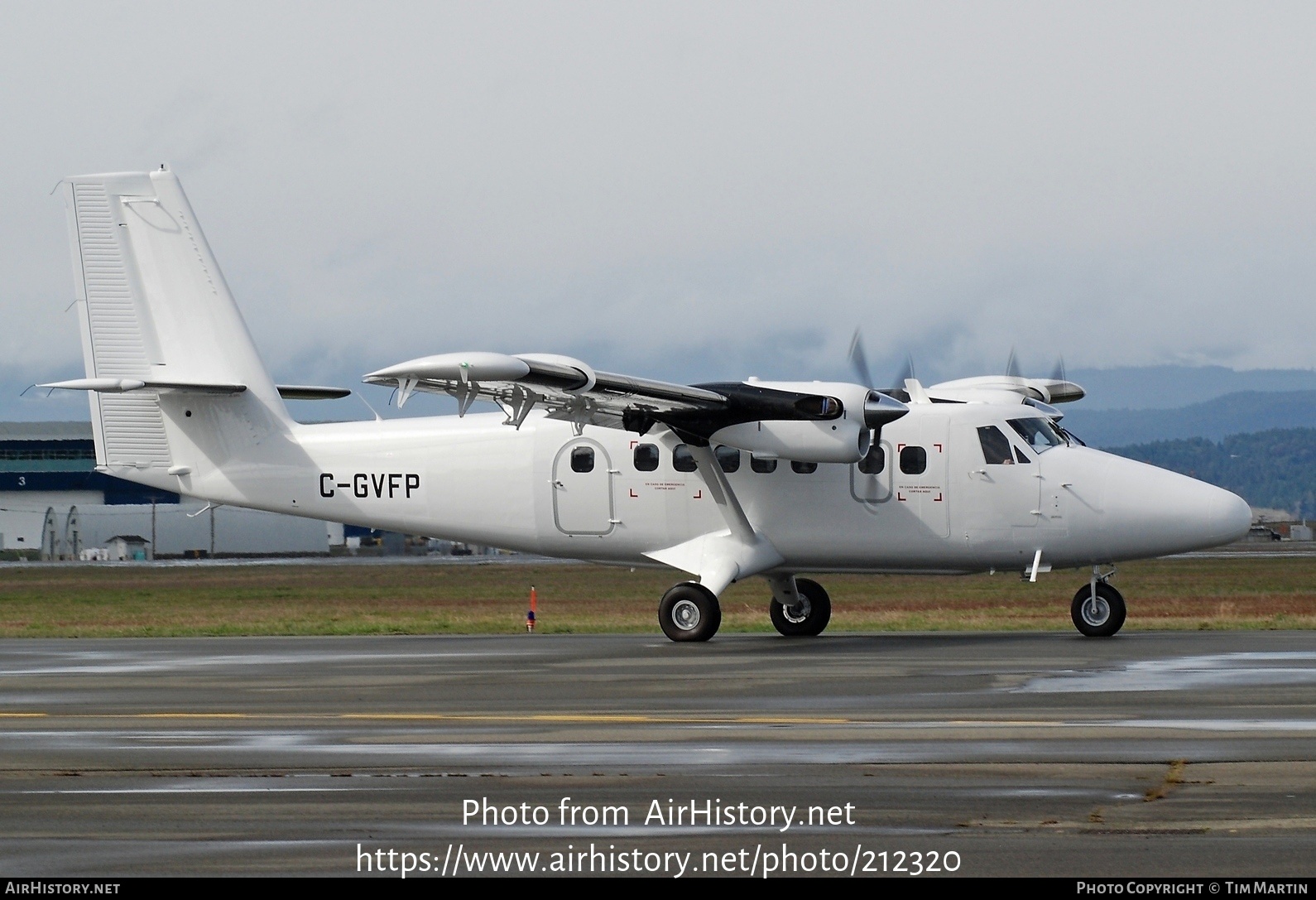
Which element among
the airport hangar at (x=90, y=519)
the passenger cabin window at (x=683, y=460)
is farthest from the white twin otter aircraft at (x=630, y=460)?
the airport hangar at (x=90, y=519)

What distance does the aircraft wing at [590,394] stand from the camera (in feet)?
65.2

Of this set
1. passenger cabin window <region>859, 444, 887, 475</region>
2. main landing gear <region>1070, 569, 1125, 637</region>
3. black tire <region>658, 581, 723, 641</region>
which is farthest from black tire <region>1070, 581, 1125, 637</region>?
black tire <region>658, 581, 723, 641</region>

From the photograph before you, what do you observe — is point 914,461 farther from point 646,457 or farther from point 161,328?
point 161,328

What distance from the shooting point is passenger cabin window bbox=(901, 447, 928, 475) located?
77.2 feet

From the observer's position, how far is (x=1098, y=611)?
75.3ft

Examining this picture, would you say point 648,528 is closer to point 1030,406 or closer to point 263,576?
point 1030,406

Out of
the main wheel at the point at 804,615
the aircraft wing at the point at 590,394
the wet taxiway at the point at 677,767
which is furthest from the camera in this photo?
the main wheel at the point at 804,615

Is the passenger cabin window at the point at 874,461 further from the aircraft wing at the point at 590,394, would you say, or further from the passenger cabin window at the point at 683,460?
the passenger cabin window at the point at 683,460

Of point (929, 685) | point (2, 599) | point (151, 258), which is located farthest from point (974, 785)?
point (2, 599)

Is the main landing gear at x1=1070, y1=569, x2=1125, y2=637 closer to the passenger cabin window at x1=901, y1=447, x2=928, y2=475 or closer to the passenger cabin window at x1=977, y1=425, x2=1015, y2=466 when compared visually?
the passenger cabin window at x1=977, y1=425, x2=1015, y2=466

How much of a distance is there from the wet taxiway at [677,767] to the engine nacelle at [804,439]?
12.5 ft

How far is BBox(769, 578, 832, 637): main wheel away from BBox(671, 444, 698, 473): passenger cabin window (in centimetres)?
291

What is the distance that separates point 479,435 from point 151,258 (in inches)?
237

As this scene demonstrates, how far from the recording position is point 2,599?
50.0 metres
